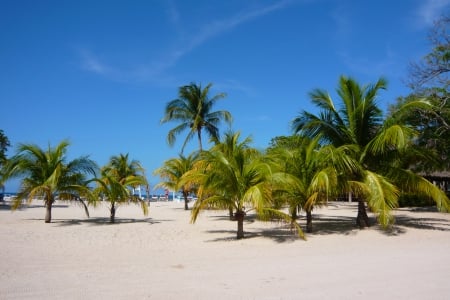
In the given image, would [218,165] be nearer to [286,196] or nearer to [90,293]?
[286,196]

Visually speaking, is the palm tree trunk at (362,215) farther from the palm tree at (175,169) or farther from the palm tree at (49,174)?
the palm tree at (175,169)

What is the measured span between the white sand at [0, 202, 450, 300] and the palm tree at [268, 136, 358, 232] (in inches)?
39.9

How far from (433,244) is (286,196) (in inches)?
152

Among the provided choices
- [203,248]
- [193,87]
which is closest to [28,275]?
[203,248]

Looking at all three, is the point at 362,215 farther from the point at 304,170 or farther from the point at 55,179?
the point at 55,179

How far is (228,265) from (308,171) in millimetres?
5115

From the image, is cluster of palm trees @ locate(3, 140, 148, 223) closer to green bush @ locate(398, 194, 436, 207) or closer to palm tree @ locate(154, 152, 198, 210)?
palm tree @ locate(154, 152, 198, 210)

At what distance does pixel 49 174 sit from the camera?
15375 mm

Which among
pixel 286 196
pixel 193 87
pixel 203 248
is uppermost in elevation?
pixel 193 87

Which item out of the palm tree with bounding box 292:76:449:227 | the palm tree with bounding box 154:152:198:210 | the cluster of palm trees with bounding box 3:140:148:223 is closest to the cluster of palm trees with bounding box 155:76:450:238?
the palm tree with bounding box 292:76:449:227

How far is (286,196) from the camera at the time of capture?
11.1 m

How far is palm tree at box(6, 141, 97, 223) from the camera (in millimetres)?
15016

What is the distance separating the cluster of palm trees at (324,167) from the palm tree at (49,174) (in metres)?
6.13

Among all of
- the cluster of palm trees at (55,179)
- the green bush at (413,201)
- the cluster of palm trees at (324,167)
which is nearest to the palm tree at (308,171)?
the cluster of palm trees at (324,167)
